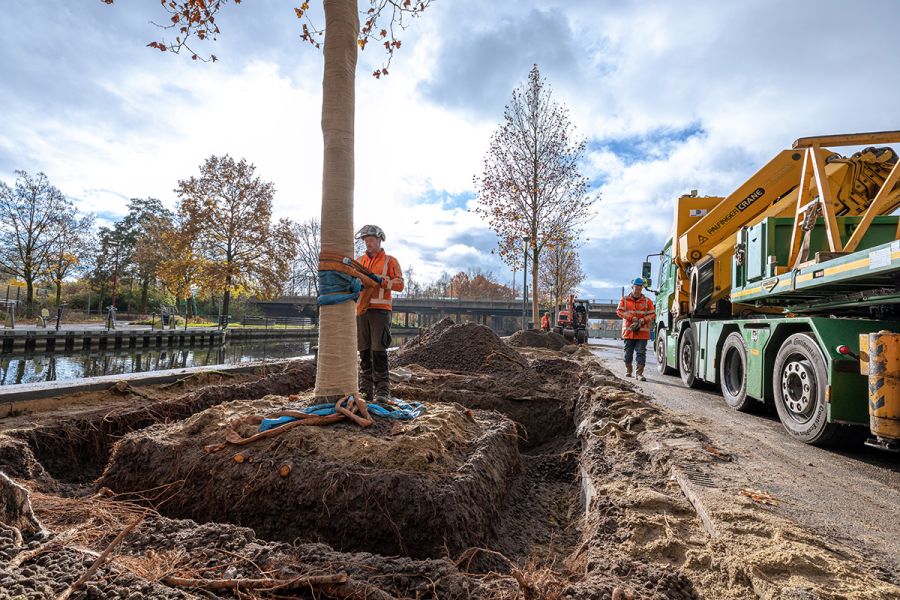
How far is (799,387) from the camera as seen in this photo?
204 inches

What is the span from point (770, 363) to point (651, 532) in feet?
14.6

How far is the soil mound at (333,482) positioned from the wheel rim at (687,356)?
23.3 ft

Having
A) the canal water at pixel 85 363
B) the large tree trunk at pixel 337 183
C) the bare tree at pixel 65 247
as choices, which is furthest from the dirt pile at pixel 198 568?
the bare tree at pixel 65 247

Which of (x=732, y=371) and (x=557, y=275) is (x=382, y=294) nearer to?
(x=732, y=371)

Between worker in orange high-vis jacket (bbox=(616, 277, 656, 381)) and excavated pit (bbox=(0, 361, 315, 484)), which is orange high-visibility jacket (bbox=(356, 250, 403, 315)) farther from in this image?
worker in orange high-vis jacket (bbox=(616, 277, 656, 381))

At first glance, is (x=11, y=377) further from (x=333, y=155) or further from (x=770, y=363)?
(x=770, y=363)

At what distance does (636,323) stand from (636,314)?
29 cm

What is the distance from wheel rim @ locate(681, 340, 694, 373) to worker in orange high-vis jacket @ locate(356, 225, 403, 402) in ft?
23.1

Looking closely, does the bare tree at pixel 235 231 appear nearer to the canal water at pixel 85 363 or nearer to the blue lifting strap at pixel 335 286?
the canal water at pixel 85 363

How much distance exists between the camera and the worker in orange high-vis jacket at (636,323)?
32.0 ft

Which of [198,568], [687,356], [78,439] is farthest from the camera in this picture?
[687,356]

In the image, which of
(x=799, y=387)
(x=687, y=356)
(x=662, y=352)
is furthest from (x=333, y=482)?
(x=662, y=352)

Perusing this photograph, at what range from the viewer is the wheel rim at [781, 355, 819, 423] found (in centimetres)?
486

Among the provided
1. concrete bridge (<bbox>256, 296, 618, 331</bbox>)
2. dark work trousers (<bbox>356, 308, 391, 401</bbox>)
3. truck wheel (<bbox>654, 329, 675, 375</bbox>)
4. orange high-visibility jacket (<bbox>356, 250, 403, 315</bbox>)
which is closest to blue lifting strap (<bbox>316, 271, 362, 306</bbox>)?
orange high-visibility jacket (<bbox>356, 250, 403, 315</bbox>)
